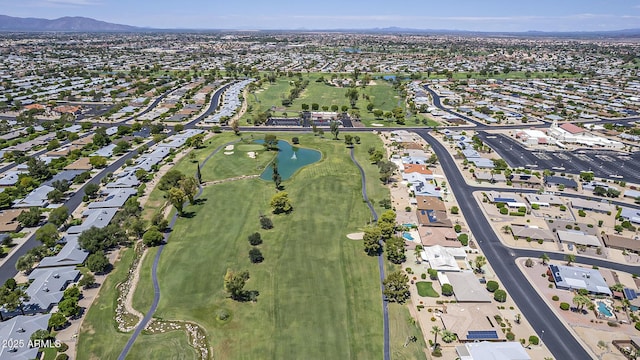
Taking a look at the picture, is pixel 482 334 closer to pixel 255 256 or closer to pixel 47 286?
pixel 255 256

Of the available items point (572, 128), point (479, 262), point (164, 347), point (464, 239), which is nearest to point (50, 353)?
point (164, 347)

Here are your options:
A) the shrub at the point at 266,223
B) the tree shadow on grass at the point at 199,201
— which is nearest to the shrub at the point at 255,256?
the shrub at the point at 266,223

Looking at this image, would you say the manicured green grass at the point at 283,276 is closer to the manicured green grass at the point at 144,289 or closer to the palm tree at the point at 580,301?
the manicured green grass at the point at 144,289

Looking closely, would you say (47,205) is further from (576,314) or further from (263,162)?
(576,314)

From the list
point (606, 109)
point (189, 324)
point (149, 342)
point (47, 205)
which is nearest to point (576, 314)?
point (189, 324)

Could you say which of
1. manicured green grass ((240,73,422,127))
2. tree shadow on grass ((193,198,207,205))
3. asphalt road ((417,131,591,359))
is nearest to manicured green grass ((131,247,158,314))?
tree shadow on grass ((193,198,207,205))

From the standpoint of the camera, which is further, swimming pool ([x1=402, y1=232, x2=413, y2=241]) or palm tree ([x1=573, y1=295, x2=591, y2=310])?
swimming pool ([x1=402, y1=232, x2=413, y2=241])

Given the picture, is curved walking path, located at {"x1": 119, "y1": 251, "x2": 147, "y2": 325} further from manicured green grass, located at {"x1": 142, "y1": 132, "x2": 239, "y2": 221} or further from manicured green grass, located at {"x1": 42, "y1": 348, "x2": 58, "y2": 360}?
manicured green grass, located at {"x1": 142, "y1": 132, "x2": 239, "y2": 221}
